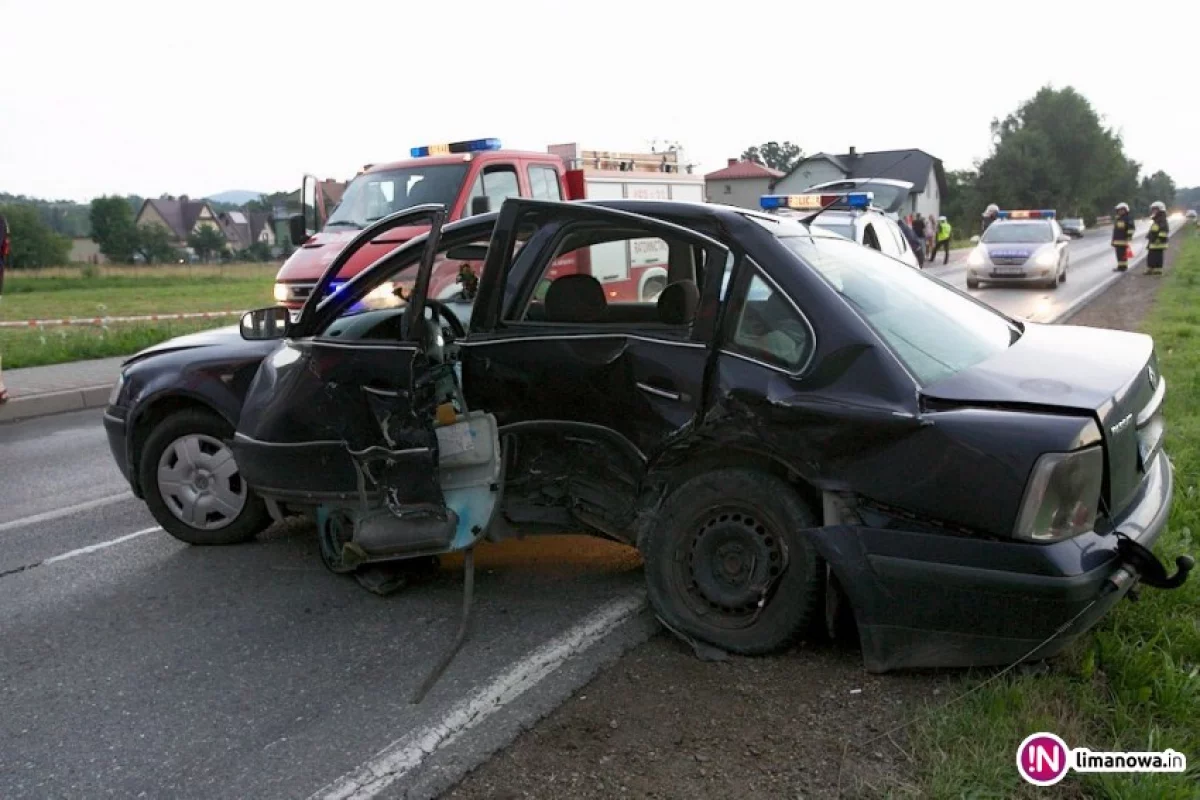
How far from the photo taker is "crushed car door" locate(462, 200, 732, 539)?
3.85m

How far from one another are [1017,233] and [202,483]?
2073 centimetres

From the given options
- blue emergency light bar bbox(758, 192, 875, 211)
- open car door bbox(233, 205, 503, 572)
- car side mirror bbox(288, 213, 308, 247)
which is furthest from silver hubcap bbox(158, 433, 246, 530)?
blue emergency light bar bbox(758, 192, 875, 211)

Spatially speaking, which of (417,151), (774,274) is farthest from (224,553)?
(417,151)

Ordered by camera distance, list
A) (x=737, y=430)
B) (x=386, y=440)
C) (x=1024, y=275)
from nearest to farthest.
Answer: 1. (x=737, y=430)
2. (x=386, y=440)
3. (x=1024, y=275)

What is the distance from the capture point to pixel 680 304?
3.99 metres

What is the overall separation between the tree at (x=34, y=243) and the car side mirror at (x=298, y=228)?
55822mm

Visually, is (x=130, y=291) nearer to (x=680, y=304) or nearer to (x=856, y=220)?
(x=856, y=220)

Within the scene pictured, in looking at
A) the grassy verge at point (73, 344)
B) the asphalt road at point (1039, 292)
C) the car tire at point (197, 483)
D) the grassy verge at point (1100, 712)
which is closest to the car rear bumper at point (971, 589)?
the grassy verge at point (1100, 712)

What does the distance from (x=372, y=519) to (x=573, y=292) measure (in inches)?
52.3

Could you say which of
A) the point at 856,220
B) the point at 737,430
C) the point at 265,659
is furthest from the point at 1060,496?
the point at 856,220

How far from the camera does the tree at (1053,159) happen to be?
84.4 meters

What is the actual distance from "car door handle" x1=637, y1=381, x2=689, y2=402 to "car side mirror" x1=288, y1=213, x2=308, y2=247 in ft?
28.8

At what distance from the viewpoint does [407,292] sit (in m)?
4.78

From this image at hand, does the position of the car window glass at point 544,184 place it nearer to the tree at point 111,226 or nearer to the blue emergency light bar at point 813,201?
the blue emergency light bar at point 813,201
